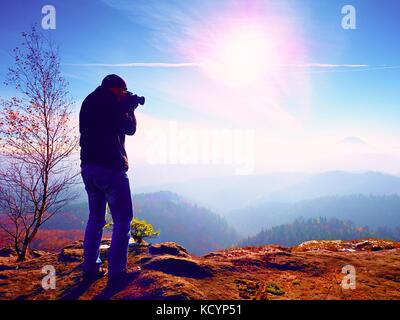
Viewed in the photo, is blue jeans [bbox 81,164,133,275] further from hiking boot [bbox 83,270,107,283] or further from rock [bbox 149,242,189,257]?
rock [bbox 149,242,189,257]

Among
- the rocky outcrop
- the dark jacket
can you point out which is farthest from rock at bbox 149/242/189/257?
the dark jacket

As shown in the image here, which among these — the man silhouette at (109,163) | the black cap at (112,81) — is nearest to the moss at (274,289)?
the man silhouette at (109,163)

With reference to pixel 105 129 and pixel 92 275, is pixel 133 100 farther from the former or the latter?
pixel 92 275

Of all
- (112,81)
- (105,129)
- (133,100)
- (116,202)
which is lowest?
(116,202)

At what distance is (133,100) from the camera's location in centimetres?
683

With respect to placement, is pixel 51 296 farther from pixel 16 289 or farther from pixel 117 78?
pixel 117 78

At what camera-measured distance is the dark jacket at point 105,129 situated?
6.47m

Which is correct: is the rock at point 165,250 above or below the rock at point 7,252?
above

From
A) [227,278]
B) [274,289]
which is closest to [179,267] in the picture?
[227,278]

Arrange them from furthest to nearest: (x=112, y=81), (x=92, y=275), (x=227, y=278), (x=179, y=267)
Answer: (x=179, y=267), (x=227, y=278), (x=92, y=275), (x=112, y=81)

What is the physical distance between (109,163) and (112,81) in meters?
2.02

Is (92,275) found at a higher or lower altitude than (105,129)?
lower

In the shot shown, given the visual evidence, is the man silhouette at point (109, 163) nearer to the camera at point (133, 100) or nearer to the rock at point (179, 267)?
the camera at point (133, 100)

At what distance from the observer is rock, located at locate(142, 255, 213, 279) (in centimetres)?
714
